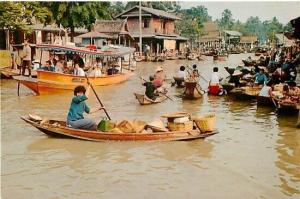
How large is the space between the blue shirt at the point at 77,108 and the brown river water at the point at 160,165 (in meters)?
0.62

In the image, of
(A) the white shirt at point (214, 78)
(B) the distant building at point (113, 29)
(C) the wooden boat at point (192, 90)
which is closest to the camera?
(C) the wooden boat at point (192, 90)

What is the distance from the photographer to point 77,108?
377 inches

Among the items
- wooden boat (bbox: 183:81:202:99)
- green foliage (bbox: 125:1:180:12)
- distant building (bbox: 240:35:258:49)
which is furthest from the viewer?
distant building (bbox: 240:35:258:49)

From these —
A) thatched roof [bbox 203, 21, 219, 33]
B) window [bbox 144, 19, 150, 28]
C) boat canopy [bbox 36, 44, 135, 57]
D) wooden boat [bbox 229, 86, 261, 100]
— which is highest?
thatched roof [bbox 203, 21, 219, 33]

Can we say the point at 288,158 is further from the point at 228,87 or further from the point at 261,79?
the point at 228,87

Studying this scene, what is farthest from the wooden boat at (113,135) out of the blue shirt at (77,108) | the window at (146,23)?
the window at (146,23)

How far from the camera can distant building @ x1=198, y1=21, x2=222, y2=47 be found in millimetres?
79125

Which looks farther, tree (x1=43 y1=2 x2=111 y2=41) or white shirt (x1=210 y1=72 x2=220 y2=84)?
tree (x1=43 y1=2 x2=111 y2=41)

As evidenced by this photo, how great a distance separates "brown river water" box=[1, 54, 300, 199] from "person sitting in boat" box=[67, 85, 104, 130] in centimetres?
42

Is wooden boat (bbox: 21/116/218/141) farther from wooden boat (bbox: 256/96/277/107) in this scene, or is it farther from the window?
the window

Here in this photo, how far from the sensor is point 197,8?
11038cm

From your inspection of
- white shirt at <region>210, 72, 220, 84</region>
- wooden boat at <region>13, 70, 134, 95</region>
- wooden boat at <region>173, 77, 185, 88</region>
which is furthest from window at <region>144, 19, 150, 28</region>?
white shirt at <region>210, 72, 220, 84</region>

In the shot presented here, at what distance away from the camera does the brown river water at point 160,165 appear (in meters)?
7.12

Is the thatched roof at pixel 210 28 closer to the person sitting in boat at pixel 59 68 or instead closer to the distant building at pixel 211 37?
the distant building at pixel 211 37
